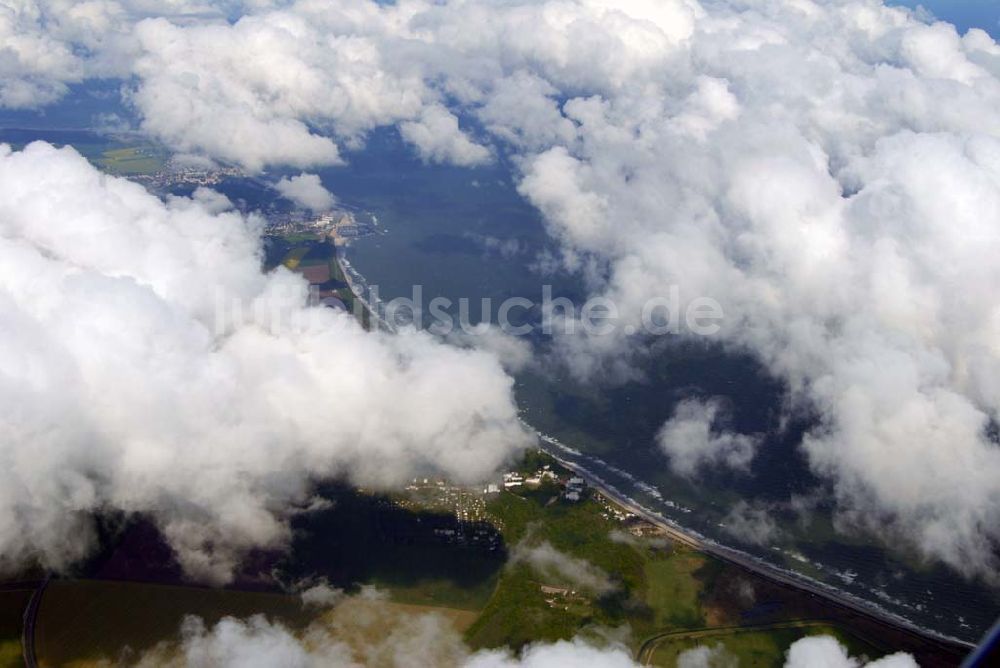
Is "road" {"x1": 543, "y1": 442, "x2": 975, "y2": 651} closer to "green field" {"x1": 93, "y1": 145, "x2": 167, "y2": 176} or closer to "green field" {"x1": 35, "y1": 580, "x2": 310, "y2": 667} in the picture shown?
"green field" {"x1": 35, "y1": 580, "x2": 310, "y2": 667}

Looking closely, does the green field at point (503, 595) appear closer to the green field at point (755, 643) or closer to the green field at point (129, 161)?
the green field at point (755, 643)

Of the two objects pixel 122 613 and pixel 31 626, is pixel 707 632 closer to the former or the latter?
pixel 122 613

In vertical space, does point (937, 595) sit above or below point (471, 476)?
above

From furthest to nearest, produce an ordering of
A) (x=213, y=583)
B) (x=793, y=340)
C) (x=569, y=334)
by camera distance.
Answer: (x=569, y=334) → (x=793, y=340) → (x=213, y=583)

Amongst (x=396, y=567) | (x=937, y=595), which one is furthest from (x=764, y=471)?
(x=396, y=567)

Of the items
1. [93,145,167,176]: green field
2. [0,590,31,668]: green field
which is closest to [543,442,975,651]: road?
[0,590,31,668]: green field

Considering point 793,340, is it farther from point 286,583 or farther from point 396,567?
point 286,583

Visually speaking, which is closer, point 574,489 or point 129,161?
point 574,489

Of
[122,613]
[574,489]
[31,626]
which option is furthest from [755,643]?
[31,626]

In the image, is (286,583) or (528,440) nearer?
(286,583)
